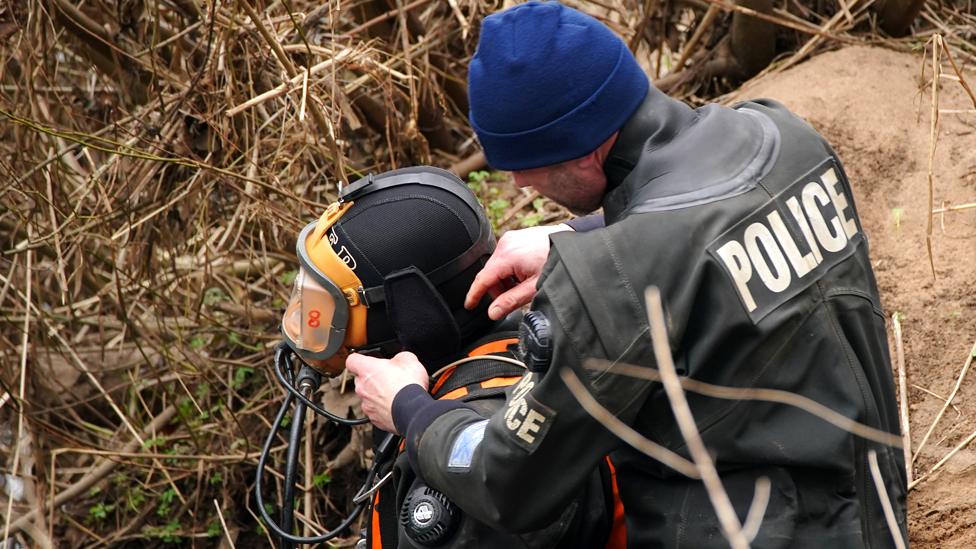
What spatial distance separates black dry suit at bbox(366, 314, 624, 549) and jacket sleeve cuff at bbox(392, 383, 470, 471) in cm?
9

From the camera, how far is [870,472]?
2.20 metres

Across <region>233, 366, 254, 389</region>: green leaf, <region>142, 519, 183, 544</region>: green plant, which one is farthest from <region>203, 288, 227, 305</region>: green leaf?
<region>142, 519, 183, 544</region>: green plant

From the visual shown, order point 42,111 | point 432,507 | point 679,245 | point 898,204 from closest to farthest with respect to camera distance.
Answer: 1. point 679,245
2. point 432,507
3. point 898,204
4. point 42,111

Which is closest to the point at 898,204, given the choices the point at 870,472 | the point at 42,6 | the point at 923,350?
the point at 923,350

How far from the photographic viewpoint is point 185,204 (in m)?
4.28

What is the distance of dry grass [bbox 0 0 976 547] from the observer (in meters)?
4.02

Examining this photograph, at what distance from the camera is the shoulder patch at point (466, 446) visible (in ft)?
7.12

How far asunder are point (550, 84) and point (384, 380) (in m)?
0.83

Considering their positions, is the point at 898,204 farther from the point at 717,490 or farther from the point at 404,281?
the point at 717,490

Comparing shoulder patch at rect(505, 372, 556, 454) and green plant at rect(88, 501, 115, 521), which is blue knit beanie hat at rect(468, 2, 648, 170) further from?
green plant at rect(88, 501, 115, 521)

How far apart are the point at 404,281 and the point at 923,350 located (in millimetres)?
1785

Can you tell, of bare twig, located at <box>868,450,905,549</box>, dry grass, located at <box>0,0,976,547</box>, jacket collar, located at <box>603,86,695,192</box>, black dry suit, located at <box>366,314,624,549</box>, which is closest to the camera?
bare twig, located at <box>868,450,905,549</box>

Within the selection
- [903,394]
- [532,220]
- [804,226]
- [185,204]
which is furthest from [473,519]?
[185,204]

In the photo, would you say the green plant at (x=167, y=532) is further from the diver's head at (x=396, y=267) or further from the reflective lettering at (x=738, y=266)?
the reflective lettering at (x=738, y=266)
